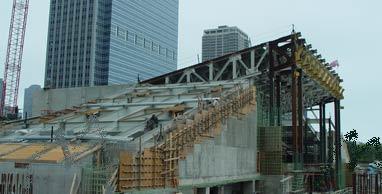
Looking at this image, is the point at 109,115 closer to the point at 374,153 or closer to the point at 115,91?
the point at 115,91

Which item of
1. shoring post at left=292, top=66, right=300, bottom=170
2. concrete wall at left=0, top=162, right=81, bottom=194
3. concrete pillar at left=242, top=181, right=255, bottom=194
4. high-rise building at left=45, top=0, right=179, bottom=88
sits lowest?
concrete pillar at left=242, top=181, right=255, bottom=194

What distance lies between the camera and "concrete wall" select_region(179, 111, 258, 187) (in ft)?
89.8

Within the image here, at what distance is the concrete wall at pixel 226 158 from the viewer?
27375 millimetres

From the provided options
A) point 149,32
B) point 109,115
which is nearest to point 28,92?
point 149,32

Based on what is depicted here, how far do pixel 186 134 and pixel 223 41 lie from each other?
410ft

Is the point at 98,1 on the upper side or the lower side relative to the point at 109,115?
upper

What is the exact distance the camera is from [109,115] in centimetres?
3431

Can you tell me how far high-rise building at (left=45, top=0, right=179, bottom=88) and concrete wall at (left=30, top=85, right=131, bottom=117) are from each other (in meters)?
84.1

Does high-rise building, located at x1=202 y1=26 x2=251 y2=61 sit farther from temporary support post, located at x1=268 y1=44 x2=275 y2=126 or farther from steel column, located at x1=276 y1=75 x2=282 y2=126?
temporary support post, located at x1=268 y1=44 x2=275 y2=126

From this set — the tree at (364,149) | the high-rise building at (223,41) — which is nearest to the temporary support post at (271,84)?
the tree at (364,149)

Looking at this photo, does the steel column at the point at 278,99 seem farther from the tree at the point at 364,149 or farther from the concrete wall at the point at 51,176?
the tree at the point at 364,149

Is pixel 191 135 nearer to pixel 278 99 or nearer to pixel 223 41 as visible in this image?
pixel 278 99

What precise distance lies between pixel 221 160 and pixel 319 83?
77.6 ft

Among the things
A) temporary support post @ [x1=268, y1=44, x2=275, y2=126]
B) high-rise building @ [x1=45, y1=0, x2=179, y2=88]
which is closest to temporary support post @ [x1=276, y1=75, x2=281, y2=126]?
temporary support post @ [x1=268, y1=44, x2=275, y2=126]
